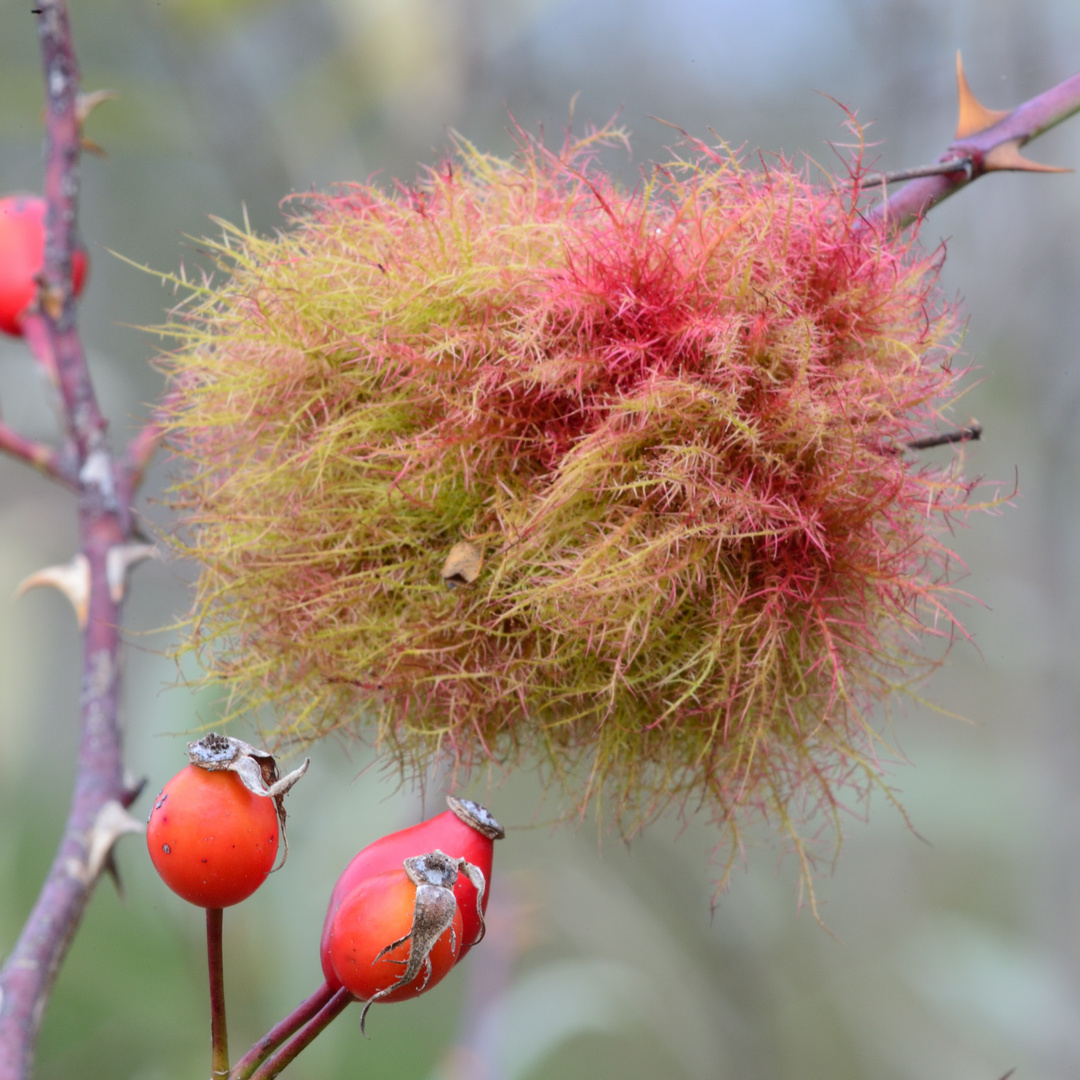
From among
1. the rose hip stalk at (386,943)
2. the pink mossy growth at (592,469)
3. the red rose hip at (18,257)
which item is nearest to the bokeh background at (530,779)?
the red rose hip at (18,257)

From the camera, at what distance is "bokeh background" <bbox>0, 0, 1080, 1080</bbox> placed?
1084 mm

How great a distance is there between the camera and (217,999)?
0.34 m

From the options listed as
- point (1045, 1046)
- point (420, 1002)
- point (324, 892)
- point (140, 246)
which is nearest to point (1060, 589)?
point (1045, 1046)

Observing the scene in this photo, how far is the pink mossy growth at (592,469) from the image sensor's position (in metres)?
0.42

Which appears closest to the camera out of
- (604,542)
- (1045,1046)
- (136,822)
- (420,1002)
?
(604,542)

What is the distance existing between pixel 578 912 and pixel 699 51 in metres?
1.29

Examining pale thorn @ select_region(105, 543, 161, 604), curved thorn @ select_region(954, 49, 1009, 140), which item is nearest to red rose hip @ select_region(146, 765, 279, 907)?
pale thorn @ select_region(105, 543, 161, 604)

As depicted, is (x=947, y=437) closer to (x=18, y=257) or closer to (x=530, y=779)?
(x=18, y=257)

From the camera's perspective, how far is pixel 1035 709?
4.02 ft

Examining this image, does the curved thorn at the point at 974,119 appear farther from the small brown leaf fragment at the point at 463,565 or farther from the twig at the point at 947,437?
the small brown leaf fragment at the point at 463,565

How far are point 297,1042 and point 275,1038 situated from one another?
12mm

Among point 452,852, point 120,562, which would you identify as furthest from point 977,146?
point 120,562

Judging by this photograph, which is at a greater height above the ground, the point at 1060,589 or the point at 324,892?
the point at 1060,589

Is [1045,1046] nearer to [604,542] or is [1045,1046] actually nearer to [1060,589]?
[1060,589]
